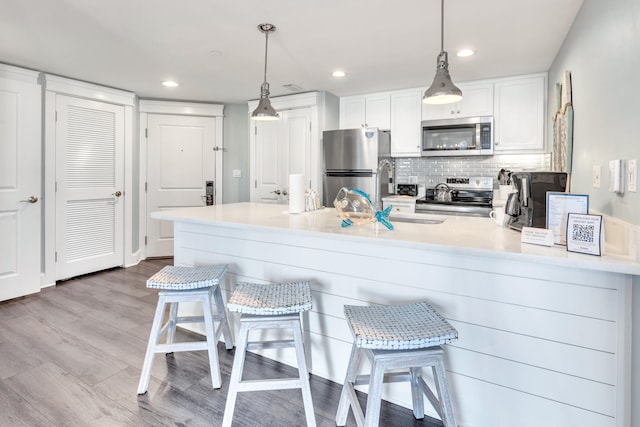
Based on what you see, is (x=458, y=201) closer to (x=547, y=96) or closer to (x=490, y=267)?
(x=547, y=96)

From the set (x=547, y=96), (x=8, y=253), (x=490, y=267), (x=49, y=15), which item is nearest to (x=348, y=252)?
(x=490, y=267)

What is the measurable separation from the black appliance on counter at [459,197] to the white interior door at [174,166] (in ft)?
10.0

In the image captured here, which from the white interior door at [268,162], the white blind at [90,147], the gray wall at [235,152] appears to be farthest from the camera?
the gray wall at [235,152]

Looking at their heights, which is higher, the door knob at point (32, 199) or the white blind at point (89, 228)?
the door knob at point (32, 199)

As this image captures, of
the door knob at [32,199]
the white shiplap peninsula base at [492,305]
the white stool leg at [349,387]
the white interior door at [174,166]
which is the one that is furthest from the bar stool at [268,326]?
the white interior door at [174,166]

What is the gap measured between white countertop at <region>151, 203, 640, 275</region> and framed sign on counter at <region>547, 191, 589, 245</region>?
67 millimetres

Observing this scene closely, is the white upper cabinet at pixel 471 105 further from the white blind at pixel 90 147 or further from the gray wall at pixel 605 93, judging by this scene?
the white blind at pixel 90 147

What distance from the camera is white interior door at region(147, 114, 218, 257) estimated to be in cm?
490

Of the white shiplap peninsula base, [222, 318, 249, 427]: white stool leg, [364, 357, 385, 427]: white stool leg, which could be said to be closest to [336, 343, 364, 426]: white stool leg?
[364, 357, 385, 427]: white stool leg

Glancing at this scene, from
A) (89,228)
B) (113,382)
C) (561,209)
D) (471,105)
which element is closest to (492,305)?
(561,209)

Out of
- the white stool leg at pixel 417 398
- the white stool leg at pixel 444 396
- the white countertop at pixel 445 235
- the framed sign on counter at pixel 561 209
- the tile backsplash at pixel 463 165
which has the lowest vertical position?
the white stool leg at pixel 417 398

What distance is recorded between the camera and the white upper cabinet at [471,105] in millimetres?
3777

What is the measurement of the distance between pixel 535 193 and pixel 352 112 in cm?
320

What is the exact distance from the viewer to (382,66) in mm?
3408
